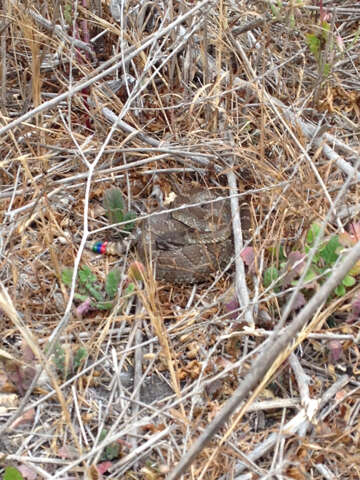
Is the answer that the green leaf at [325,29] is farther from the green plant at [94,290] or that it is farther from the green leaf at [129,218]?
the green plant at [94,290]

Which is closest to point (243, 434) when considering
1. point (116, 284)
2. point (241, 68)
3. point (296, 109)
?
point (116, 284)

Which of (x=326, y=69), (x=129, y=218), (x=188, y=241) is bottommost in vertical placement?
(x=188, y=241)

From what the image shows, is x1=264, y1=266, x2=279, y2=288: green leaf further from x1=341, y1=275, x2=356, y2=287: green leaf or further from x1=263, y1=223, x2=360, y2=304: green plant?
x1=341, y1=275, x2=356, y2=287: green leaf

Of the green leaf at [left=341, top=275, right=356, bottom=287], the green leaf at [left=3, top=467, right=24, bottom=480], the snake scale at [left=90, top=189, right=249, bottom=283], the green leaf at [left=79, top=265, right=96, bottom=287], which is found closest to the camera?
the green leaf at [left=3, top=467, right=24, bottom=480]

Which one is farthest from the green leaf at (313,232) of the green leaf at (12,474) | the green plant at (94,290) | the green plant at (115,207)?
the green leaf at (12,474)

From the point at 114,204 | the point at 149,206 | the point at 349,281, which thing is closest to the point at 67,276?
the point at 114,204

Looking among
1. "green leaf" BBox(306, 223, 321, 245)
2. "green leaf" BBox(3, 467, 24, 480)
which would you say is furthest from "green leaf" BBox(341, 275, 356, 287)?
"green leaf" BBox(3, 467, 24, 480)

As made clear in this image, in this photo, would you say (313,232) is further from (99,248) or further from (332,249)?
(99,248)
